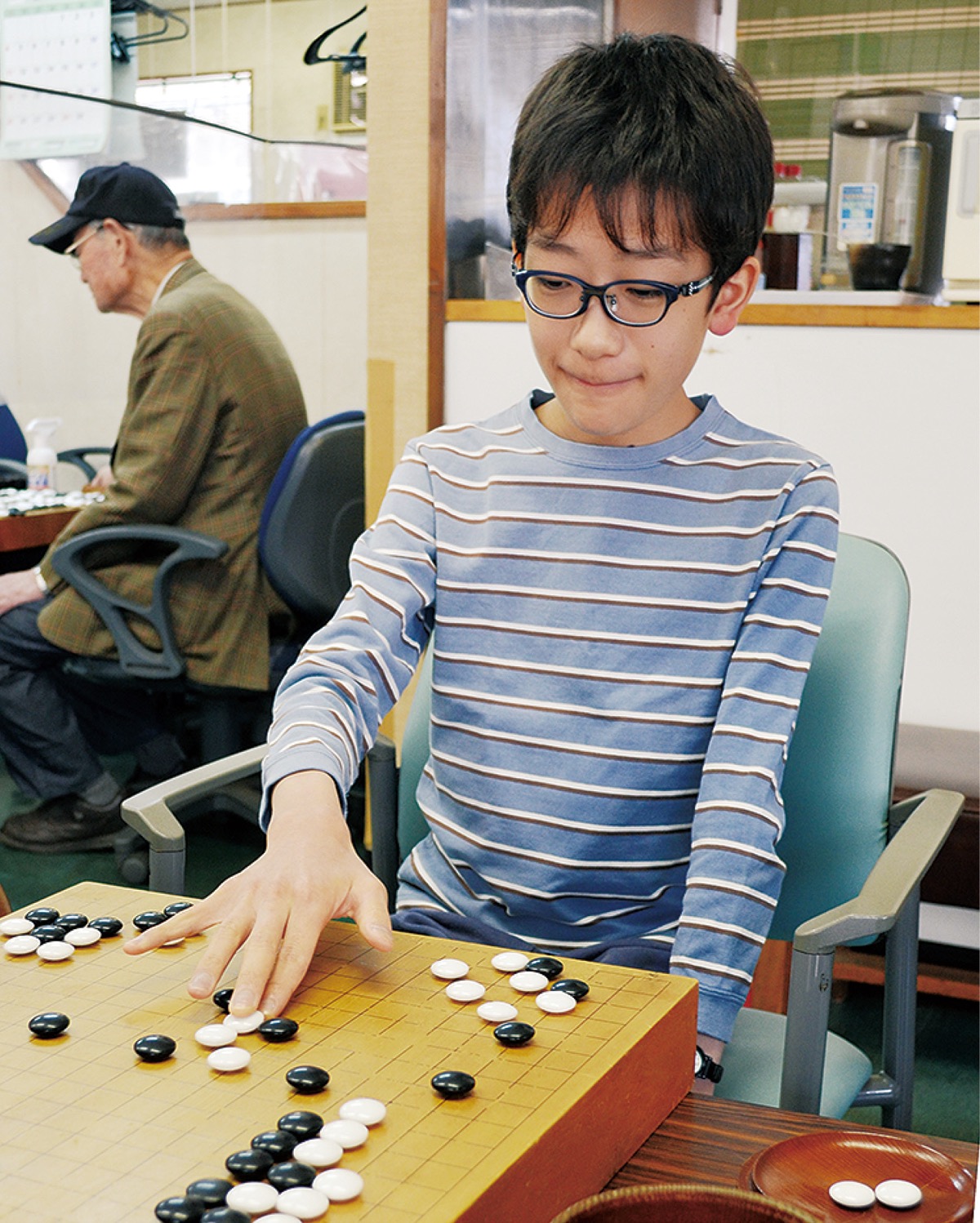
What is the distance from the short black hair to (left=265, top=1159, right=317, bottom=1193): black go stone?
682 mm

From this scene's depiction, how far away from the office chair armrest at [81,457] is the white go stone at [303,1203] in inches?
94.0

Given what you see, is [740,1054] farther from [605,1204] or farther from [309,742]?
[605,1204]

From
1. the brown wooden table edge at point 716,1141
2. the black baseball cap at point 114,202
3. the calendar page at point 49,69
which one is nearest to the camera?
the brown wooden table edge at point 716,1141

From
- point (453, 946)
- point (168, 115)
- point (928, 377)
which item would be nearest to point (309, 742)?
point (453, 946)

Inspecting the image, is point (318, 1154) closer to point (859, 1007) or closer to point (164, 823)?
point (164, 823)

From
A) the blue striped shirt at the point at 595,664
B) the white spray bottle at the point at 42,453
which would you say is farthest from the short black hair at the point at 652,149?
the white spray bottle at the point at 42,453

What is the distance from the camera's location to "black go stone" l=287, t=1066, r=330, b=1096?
0.57 m

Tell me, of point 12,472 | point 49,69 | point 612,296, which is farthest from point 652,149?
point 12,472

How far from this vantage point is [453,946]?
29.2 inches

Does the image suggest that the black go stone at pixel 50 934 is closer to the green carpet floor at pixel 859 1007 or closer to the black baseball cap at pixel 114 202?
the green carpet floor at pixel 859 1007

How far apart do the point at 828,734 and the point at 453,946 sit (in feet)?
1.73

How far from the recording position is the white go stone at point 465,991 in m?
0.67

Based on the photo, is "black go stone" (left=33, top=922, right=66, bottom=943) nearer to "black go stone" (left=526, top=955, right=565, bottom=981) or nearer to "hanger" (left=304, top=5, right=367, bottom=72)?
"black go stone" (left=526, top=955, right=565, bottom=981)

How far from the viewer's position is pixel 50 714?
2.77 m
